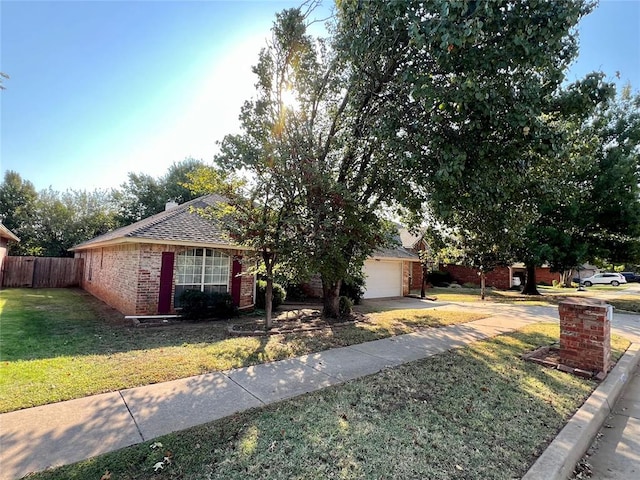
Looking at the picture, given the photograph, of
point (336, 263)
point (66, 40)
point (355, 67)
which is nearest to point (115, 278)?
point (66, 40)

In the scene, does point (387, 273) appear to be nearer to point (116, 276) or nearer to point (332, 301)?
point (332, 301)

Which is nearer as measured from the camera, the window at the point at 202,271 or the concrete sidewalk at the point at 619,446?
the concrete sidewalk at the point at 619,446

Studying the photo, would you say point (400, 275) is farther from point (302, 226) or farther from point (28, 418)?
point (28, 418)

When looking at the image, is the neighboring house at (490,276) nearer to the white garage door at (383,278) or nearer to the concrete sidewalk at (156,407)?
the white garage door at (383,278)

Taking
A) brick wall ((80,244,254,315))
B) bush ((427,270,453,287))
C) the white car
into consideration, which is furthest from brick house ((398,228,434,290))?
the white car

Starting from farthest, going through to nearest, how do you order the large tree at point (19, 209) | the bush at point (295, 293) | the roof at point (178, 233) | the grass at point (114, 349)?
1. the large tree at point (19, 209)
2. the bush at point (295, 293)
3. the roof at point (178, 233)
4. the grass at point (114, 349)

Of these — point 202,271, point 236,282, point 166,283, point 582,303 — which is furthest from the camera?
point 236,282

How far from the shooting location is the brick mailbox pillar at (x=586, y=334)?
18.1 feet

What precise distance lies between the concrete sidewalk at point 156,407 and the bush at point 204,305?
5.12m

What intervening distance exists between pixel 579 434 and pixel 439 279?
27660 millimetres

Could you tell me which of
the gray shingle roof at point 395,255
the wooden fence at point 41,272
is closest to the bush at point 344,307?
the gray shingle roof at point 395,255

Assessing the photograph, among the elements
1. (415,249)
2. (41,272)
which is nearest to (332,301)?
(415,249)

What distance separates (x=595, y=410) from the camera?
13.7ft

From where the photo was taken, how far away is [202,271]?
1110 centimetres
